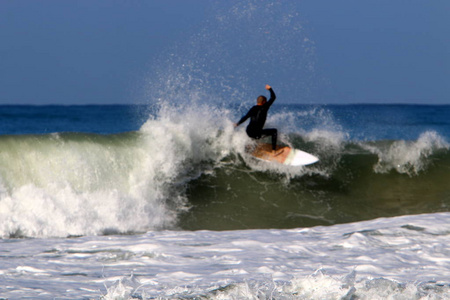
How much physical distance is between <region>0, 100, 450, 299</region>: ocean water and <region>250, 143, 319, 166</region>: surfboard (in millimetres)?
167

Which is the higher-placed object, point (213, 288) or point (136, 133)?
point (136, 133)

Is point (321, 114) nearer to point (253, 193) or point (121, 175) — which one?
point (253, 193)

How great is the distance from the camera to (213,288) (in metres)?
4.67

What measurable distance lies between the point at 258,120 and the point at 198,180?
148 cm

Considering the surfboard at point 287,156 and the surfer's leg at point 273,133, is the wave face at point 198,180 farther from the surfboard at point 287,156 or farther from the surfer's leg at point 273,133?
the surfer's leg at point 273,133

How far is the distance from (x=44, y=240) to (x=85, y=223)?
76 centimetres

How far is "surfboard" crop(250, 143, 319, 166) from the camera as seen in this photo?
9.92 meters

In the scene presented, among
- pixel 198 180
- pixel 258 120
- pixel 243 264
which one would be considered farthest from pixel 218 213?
pixel 243 264

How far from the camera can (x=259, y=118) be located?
9.53 meters

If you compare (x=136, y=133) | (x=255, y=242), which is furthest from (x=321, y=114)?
(x=255, y=242)

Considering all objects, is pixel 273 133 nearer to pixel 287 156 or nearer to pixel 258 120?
pixel 258 120

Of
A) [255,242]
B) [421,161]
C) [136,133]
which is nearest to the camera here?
[255,242]

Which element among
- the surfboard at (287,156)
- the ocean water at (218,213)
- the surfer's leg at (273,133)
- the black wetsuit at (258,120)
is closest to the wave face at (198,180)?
the ocean water at (218,213)

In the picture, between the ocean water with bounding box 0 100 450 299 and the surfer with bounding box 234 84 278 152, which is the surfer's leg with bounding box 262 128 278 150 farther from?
the ocean water with bounding box 0 100 450 299
